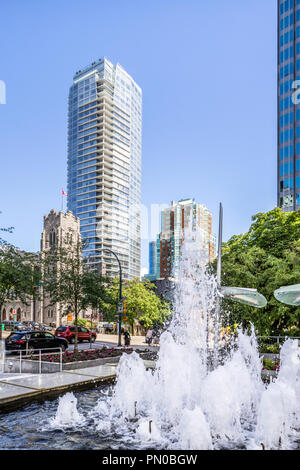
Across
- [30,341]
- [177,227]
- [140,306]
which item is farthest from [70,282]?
[177,227]

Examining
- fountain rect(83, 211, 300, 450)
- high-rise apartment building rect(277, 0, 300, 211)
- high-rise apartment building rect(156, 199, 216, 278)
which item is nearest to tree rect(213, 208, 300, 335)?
fountain rect(83, 211, 300, 450)

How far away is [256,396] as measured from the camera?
35.5ft

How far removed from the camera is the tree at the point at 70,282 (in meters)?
20.0

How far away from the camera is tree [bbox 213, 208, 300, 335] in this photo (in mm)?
22094

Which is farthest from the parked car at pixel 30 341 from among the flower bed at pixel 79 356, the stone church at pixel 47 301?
the stone church at pixel 47 301

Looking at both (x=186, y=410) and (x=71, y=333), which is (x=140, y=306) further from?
(x=186, y=410)

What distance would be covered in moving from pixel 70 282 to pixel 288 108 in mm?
60345

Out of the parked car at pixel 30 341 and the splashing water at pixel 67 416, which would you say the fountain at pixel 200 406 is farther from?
the parked car at pixel 30 341

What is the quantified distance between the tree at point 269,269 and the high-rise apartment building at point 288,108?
39484 mm

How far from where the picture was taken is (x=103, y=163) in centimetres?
13862

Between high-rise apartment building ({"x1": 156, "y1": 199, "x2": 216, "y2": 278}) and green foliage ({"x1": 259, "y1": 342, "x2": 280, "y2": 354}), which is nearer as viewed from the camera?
green foliage ({"x1": 259, "y1": 342, "x2": 280, "y2": 354})

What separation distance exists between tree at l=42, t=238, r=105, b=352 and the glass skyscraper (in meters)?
108

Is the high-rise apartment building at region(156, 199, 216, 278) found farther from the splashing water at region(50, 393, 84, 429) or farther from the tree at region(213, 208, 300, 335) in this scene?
the splashing water at region(50, 393, 84, 429)
